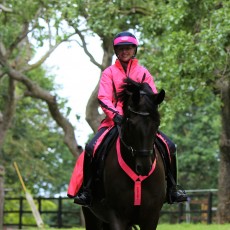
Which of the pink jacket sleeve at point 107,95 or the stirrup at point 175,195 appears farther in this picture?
the stirrup at point 175,195

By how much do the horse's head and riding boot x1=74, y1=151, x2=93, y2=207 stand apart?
2.85 ft

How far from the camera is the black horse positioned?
7.17 m

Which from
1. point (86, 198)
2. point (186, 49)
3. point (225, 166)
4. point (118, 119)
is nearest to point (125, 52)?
point (118, 119)

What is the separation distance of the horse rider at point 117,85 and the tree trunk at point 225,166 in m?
13.0

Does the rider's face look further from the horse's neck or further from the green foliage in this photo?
the green foliage

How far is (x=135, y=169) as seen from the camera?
24.7ft

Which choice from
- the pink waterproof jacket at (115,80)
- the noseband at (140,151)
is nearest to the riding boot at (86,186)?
the pink waterproof jacket at (115,80)

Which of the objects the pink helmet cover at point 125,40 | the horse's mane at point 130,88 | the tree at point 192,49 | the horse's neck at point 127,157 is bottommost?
the horse's neck at point 127,157

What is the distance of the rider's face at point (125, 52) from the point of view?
8.45 meters

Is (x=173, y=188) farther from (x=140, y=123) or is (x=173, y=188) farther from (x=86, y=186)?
(x=140, y=123)

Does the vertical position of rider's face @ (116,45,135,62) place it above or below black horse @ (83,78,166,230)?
above

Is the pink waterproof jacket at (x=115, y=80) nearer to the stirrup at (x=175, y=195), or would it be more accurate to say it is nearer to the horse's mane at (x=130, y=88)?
the horse's mane at (x=130, y=88)

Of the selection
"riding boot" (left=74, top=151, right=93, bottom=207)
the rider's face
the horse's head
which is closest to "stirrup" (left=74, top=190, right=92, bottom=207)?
"riding boot" (left=74, top=151, right=93, bottom=207)

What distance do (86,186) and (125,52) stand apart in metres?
1.65
